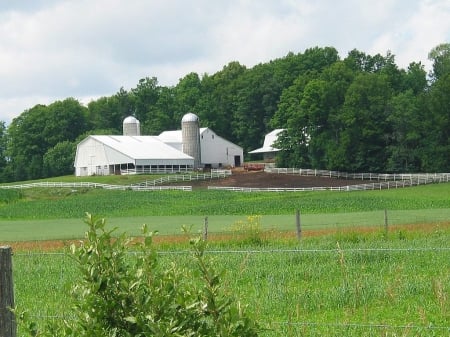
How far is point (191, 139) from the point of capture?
10438 cm

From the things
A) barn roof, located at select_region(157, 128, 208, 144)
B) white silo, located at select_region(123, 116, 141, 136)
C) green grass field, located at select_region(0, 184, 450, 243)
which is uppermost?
white silo, located at select_region(123, 116, 141, 136)

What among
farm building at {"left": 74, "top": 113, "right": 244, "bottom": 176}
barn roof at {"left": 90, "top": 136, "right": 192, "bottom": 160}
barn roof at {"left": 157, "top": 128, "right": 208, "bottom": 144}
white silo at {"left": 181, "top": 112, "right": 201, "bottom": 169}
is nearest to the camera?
farm building at {"left": 74, "top": 113, "right": 244, "bottom": 176}

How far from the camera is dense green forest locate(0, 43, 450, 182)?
90.4m

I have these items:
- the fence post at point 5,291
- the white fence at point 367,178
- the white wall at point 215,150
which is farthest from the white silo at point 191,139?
the fence post at point 5,291

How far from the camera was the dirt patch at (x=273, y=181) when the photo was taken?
3024 inches

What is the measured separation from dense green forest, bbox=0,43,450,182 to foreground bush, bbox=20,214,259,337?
83.8 metres

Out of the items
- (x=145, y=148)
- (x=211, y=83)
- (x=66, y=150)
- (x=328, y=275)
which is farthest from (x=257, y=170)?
(x=328, y=275)

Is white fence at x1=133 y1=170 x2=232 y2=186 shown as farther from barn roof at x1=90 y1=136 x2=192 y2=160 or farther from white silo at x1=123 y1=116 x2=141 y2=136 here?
white silo at x1=123 y1=116 x2=141 y2=136

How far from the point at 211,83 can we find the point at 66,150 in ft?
102

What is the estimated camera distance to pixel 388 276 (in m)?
16.0

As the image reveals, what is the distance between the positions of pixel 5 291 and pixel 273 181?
73280 mm

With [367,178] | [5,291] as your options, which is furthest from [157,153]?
[5,291]

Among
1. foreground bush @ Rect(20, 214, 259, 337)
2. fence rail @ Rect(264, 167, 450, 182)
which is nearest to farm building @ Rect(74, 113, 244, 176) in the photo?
fence rail @ Rect(264, 167, 450, 182)

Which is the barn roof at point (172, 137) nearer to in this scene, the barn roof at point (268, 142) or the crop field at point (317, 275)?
the barn roof at point (268, 142)
